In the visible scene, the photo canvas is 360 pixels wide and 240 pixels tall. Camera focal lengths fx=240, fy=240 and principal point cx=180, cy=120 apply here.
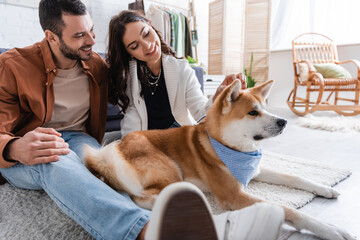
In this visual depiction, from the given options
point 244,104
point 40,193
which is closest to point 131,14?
point 244,104

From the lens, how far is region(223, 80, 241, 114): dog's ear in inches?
40.5

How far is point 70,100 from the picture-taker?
1.32 metres

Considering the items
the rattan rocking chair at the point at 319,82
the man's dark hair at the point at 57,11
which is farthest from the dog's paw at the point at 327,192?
the rattan rocking chair at the point at 319,82

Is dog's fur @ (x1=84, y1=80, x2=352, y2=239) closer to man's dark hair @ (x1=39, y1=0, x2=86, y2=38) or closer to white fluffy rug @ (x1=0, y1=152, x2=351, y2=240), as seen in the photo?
white fluffy rug @ (x1=0, y1=152, x2=351, y2=240)

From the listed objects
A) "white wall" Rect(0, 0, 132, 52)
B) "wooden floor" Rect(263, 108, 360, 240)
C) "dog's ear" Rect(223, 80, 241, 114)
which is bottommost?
"wooden floor" Rect(263, 108, 360, 240)

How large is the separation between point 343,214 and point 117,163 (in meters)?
0.96

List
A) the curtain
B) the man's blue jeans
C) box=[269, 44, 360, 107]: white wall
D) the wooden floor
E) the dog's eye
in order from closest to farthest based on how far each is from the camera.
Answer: the man's blue jeans → the wooden floor → the dog's eye → the curtain → box=[269, 44, 360, 107]: white wall

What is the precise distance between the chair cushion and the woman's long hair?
3140 mm

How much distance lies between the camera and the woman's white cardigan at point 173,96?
1.52 meters

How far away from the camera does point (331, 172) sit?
4.53 ft

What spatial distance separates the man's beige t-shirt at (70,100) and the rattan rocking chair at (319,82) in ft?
10.4

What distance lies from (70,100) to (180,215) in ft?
3.48

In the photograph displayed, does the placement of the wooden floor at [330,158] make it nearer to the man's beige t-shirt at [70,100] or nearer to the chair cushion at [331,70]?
the chair cushion at [331,70]

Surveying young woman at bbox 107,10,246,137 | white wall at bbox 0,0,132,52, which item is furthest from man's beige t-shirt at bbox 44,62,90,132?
white wall at bbox 0,0,132,52
